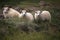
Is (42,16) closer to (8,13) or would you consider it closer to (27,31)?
(8,13)

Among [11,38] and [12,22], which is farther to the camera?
[12,22]

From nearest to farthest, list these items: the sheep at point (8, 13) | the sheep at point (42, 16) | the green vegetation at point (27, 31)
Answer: the green vegetation at point (27, 31) < the sheep at point (42, 16) < the sheep at point (8, 13)

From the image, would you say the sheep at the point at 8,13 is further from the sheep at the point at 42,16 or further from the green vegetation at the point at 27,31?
the green vegetation at the point at 27,31

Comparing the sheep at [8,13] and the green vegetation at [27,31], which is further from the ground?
the sheep at [8,13]

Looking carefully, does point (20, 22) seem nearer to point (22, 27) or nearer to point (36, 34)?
point (22, 27)

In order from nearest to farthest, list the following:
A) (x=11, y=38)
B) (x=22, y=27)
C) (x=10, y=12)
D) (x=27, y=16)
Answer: (x=11, y=38)
(x=22, y=27)
(x=27, y=16)
(x=10, y=12)

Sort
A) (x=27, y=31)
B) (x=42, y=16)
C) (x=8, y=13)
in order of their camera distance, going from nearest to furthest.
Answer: (x=27, y=31) < (x=42, y=16) < (x=8, y=13)

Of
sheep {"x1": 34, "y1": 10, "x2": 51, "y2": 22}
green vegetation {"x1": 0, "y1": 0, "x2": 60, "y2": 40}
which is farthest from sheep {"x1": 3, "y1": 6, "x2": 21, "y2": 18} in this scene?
green vegetation {"x1": 0, "y1": 0, "x2": 60, "y2": 40}

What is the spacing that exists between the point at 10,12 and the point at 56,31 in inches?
134

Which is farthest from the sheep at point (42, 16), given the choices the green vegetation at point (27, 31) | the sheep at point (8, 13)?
the sheep at point (8, 13)

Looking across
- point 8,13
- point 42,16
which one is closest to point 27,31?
point 42,16

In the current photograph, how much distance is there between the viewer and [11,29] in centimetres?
942

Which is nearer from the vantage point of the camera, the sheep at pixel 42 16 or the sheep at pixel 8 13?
the sheep at pixel 42 16

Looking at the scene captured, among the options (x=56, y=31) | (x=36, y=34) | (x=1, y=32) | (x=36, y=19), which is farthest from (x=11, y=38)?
(x=36, y=19)
